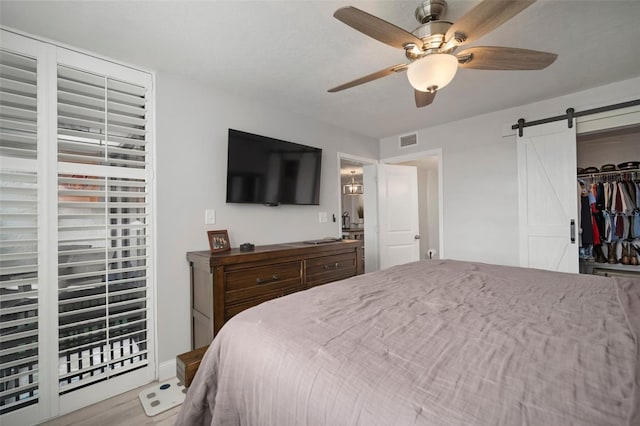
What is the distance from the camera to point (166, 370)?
7.23ft

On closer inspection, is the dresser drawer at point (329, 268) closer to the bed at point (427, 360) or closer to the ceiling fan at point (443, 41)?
the bed at point (427, 360)

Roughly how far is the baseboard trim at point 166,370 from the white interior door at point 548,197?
3.66 metres

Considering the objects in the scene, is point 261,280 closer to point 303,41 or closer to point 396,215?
point 303,41

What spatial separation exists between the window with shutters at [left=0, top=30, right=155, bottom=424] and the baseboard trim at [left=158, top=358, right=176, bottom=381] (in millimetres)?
57

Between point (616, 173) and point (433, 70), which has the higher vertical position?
point (433, 70)

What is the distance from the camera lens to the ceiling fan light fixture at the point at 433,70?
142 cm

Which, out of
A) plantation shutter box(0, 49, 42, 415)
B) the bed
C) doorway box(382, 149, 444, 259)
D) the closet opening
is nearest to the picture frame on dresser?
plantation shutter box(0, 49, 42, 415)

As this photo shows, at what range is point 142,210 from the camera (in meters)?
2.19

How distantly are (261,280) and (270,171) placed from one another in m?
1.17

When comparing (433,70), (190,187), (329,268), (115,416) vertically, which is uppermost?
(433,70)

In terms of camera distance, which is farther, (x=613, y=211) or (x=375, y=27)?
(x=613, y=211)

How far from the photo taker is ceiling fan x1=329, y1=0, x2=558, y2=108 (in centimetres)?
124

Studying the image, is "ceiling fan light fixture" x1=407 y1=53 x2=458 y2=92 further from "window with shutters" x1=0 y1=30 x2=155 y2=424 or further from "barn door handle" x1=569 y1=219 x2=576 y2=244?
"barn door handle" x1=569 y1=219 x2=576 y2=244

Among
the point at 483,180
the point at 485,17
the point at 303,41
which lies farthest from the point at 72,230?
the point at 483,180
